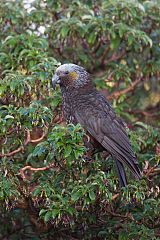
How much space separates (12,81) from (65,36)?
0.94 meters

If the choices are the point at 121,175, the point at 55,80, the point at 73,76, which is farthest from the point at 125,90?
the point at 121,175

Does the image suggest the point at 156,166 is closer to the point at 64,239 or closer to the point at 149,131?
the point at 149,131

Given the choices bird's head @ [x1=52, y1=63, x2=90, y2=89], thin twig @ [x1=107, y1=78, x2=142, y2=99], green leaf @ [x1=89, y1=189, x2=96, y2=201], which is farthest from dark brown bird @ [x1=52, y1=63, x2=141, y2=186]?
thin twig @ [x1=107, y1=78, x2=142, y2=99]

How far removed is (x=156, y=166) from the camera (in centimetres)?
362

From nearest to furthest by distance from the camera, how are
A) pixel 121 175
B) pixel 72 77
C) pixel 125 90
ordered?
pixel 121 175
pixel 72 77
pixel 125 90

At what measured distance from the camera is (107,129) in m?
3.70

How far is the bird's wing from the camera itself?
356 centimetres

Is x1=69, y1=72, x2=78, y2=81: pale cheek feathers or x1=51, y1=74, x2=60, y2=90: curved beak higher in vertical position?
x1=51, y1=74, x2=60, y2=90: curved beak

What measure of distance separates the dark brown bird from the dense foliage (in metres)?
0.08

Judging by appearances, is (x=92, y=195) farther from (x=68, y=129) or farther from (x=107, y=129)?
(x=107, y=129)

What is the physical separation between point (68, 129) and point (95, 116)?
74cm

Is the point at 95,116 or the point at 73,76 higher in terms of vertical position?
the point at 73,76

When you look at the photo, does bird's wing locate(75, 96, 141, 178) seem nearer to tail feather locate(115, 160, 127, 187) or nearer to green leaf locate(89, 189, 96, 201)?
tail feather locate(115, 160, 127, 187)

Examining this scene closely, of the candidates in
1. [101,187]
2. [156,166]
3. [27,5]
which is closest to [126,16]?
[27,5]
